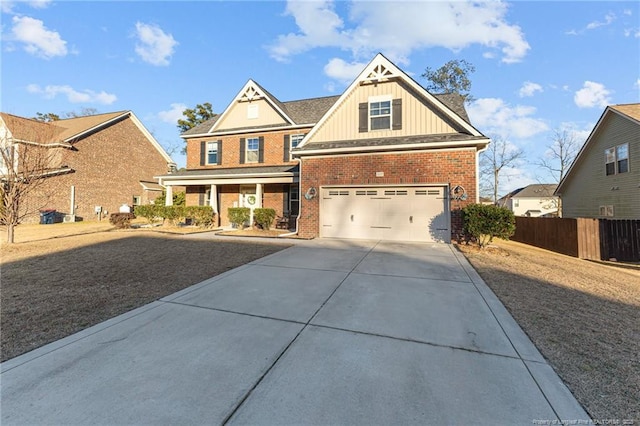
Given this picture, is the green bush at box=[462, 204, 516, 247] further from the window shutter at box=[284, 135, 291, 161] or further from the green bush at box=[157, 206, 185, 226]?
the green bush at box=[157, 206, 185, 226]

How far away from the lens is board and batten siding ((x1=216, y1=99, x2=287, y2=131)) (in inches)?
645

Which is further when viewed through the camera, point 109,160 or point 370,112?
point 109,160

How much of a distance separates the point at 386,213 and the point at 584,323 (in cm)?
742

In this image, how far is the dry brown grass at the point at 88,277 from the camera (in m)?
3.57

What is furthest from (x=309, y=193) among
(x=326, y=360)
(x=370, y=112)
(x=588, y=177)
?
(x=588, y=177)

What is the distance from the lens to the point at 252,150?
16.6m

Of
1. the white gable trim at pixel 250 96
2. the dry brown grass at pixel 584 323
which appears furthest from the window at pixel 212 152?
the dry brown grass at pixel 584 323

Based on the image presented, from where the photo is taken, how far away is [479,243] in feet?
30.1

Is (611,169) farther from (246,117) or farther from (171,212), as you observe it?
(171,212)

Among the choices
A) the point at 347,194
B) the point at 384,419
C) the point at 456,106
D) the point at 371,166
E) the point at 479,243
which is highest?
the point at 456,106

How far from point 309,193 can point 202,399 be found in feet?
32.6

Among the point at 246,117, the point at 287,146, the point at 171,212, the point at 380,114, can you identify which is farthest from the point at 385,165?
the point at 171,212

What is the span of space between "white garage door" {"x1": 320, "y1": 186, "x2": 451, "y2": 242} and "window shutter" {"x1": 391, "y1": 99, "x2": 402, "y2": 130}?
2.78 metres

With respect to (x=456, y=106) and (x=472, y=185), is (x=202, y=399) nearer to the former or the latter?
(x=472, y=185)
